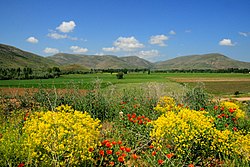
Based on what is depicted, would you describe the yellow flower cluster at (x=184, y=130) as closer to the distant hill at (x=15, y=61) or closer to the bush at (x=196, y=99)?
the bush at (x=196, y=99)

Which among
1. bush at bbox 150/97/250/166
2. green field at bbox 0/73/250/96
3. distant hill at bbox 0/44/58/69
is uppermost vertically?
distant hill at bbox 0/44/58/69

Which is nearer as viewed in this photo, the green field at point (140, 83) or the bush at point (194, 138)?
the bush at point (194, 138)

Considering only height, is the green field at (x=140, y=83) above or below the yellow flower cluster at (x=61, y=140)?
below

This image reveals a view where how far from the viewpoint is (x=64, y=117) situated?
15.4 feet

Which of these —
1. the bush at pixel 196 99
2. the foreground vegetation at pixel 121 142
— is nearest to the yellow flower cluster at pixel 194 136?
the foreground vegetation at pixel 121 142

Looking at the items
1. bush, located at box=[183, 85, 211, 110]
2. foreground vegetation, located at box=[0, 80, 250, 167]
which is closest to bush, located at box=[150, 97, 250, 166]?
foreground vegetation, located at box=[0, 80, 250, 167]

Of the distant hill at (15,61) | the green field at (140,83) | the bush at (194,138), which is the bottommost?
the green field at (140,83)

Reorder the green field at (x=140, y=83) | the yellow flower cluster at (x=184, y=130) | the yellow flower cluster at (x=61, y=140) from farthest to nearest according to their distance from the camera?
the green field at (x=140, y=83) → the yellow flower cluster at (x=184, y=130) → the yellow flower cluster at (x=61, y=140)

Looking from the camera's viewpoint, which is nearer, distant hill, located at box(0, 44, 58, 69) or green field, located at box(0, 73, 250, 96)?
green field, located at box(0, 73, 250, 96)

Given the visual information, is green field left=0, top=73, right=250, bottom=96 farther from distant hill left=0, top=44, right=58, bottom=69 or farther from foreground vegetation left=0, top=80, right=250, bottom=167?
distant hill left=0, top=44, right=58, bottom=69

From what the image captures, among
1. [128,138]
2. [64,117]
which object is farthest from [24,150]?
[128,138]

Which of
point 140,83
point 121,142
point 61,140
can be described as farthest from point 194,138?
point 140,83

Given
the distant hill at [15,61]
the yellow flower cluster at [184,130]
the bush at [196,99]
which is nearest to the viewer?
the yellow flower cluster at [184,130]

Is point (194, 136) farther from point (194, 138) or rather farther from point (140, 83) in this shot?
point (140, 83)
